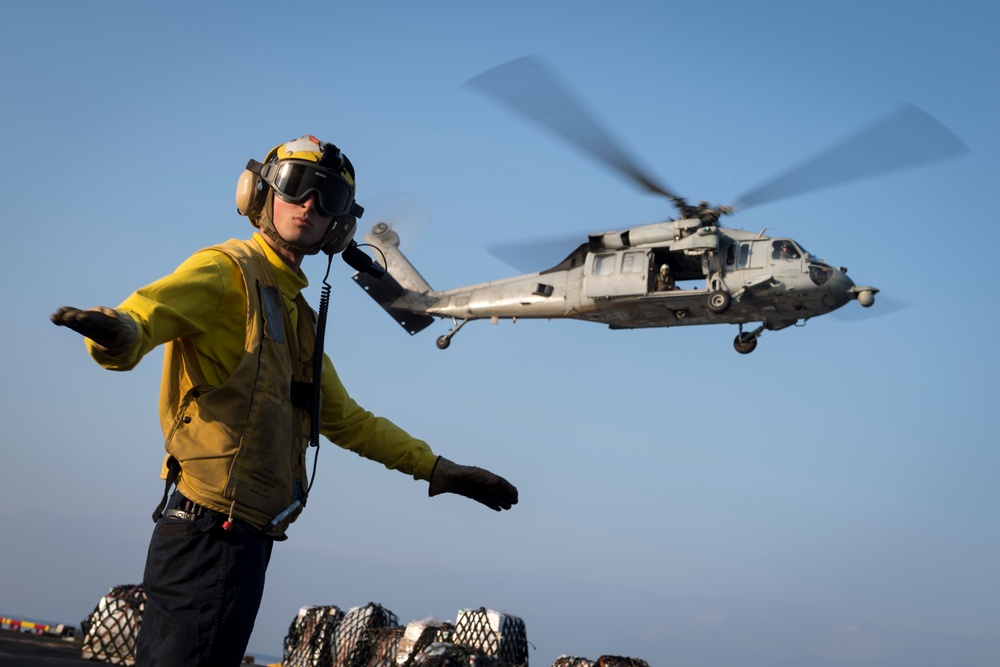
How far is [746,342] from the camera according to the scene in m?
23.8

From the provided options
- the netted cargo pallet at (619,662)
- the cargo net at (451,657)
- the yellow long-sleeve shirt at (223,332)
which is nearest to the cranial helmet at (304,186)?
the yellow long-sleeve shirt at (223,332)

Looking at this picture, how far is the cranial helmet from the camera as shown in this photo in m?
3.62

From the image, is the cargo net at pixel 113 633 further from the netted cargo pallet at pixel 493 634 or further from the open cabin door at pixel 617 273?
the open cabin door at pixel 617 273

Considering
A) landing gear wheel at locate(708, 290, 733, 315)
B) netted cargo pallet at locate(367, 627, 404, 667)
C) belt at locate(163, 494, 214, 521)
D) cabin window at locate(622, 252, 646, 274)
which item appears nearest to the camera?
belt at locate(163, 494, 214, 521)

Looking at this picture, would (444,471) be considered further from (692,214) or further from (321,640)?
(692,214)

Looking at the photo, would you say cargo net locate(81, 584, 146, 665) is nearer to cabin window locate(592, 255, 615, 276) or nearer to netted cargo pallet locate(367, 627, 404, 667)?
netted cargo pallet locate(367, 627, 404, 667)

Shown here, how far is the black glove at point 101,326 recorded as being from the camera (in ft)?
7.95

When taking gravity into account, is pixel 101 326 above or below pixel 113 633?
above

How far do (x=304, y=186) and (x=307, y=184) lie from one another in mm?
13

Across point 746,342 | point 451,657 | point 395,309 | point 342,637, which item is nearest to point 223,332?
point 451,657

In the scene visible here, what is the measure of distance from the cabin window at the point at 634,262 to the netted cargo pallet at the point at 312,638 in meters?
15.4

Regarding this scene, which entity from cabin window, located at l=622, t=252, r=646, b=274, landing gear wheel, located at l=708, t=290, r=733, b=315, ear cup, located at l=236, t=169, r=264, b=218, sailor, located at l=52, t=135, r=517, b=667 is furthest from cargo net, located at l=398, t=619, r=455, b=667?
cabin window, located at l=622, t=252, r=646, b=274

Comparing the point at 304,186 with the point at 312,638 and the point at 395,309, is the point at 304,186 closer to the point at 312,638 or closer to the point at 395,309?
the point at 312,638

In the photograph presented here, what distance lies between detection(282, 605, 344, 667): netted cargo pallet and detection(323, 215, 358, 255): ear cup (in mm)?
4706
